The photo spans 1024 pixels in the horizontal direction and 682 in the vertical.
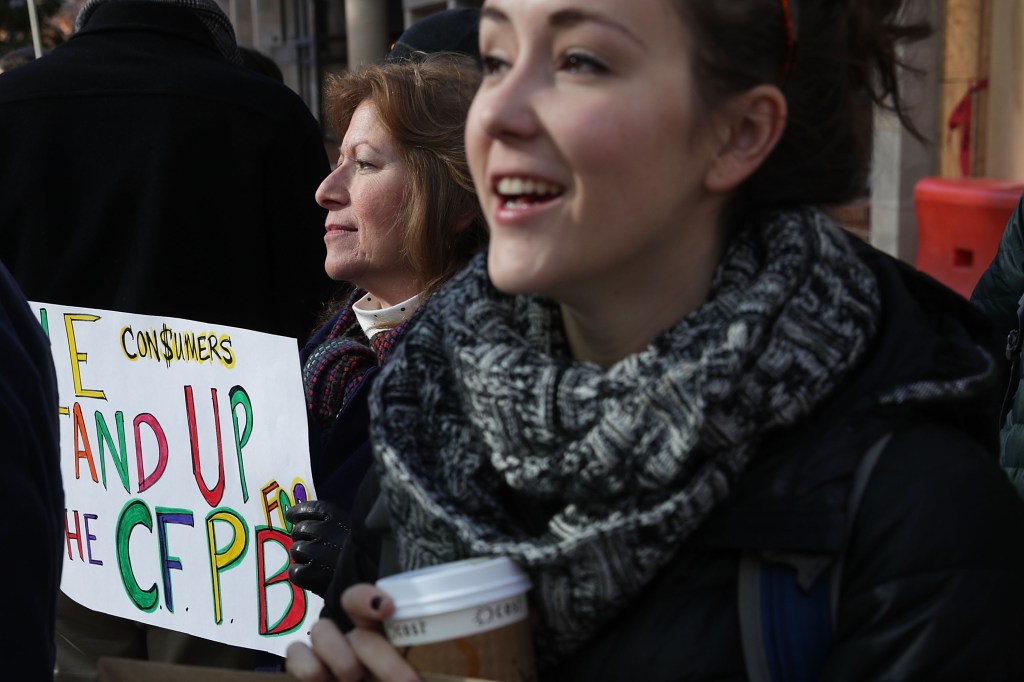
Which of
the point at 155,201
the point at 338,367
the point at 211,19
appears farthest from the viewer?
the point at 211,19

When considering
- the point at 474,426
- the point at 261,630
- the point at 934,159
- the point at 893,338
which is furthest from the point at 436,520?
the point at 934,159

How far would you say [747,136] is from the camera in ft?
5.45

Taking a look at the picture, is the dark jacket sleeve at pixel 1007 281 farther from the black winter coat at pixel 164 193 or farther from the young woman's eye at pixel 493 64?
the young woman's eye at pixel 493 64

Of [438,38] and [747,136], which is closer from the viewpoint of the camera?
[747,136]

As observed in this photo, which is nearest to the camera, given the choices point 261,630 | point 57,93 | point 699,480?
point 699,480

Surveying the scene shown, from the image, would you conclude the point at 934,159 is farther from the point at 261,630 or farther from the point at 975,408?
the point at 975,408

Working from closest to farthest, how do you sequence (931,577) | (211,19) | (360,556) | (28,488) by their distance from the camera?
1. (931,577)
2. (28,488)
3. (360,556)
4. (211,19)

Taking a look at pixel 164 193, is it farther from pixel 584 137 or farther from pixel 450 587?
pixel 450 587

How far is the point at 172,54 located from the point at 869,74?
2209 mm

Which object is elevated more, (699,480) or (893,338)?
(893,338)

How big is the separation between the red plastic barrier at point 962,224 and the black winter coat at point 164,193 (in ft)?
16.3

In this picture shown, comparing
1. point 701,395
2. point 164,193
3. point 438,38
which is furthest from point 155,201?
point 701,395

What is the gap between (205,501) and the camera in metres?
2.96

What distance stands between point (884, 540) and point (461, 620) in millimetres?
474
